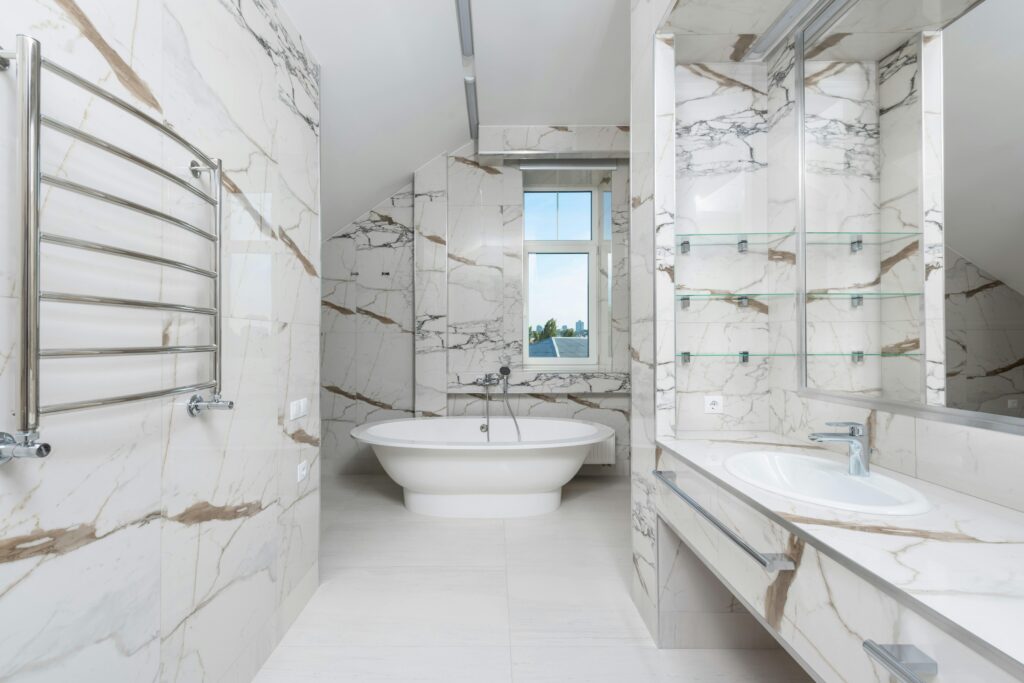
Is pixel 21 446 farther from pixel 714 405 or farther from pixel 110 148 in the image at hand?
pixel 714 405

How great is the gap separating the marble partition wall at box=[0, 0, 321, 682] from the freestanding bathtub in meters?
1.12

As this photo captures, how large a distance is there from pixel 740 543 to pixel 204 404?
1.47m

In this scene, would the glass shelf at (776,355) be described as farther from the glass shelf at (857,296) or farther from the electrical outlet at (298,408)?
the electrical outlet at (298,408)

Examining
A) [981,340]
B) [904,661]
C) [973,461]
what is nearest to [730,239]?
[981,340]

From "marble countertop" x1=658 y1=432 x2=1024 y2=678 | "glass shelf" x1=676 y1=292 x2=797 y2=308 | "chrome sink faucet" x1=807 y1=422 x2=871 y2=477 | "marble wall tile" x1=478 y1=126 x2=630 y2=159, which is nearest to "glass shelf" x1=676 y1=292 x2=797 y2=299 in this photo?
"glass shelf" x1=676 y1=292 x2=797 y2=308

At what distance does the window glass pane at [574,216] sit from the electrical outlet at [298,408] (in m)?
2.85

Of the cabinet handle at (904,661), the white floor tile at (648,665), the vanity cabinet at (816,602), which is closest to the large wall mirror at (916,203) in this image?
the vanity cabinet at (816,602)

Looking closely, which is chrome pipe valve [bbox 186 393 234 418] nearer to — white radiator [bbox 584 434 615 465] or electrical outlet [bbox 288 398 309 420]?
electrical outlet [bbox 288 398 309 420]

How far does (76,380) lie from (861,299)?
7.04 feet

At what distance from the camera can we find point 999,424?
1.16 metres

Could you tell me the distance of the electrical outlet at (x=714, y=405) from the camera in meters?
2.06

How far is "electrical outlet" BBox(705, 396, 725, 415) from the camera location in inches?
81.2

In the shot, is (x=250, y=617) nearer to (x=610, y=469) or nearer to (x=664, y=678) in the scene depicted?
(x=664, y=678)

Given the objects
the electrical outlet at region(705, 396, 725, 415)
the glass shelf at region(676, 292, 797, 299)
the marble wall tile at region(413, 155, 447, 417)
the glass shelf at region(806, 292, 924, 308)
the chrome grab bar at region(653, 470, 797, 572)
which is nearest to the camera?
the chrome grab bar at region(653, 470, 797, 572)
